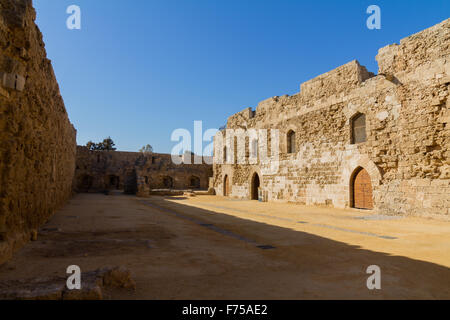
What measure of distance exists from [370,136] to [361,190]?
2138mm

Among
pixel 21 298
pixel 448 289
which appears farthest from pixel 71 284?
pixel 448 289

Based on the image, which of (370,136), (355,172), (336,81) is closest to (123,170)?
(336,81)

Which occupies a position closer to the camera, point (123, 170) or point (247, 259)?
point (247, 259)

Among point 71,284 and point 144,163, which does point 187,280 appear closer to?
point 71,284

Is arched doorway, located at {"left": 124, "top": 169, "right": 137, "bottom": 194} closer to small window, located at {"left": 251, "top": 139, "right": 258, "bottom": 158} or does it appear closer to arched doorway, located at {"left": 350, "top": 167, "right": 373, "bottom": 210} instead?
small window, located at {"left": 251, "top": 139, "right": 258, "bottom": 158}

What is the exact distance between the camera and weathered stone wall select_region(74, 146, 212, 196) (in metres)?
28.1

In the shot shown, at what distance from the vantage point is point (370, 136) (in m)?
10.8

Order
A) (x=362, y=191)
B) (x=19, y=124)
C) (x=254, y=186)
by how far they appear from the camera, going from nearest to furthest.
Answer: (x=19, y=124) < (x=362, y=191) < (x=254, y=186)

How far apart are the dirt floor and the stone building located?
326 centimetres

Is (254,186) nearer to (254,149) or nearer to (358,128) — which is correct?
(254,149)

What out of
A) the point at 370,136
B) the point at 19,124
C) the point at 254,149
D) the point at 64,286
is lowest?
the point at 64,286

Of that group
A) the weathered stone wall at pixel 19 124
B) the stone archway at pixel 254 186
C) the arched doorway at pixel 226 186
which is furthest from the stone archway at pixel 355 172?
the arched doorway at pixel 226 186

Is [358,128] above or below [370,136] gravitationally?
above

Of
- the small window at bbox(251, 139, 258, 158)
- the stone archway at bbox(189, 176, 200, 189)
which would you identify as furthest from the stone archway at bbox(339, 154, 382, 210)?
the stone archway at bbox(189, 176, 200, 189)
